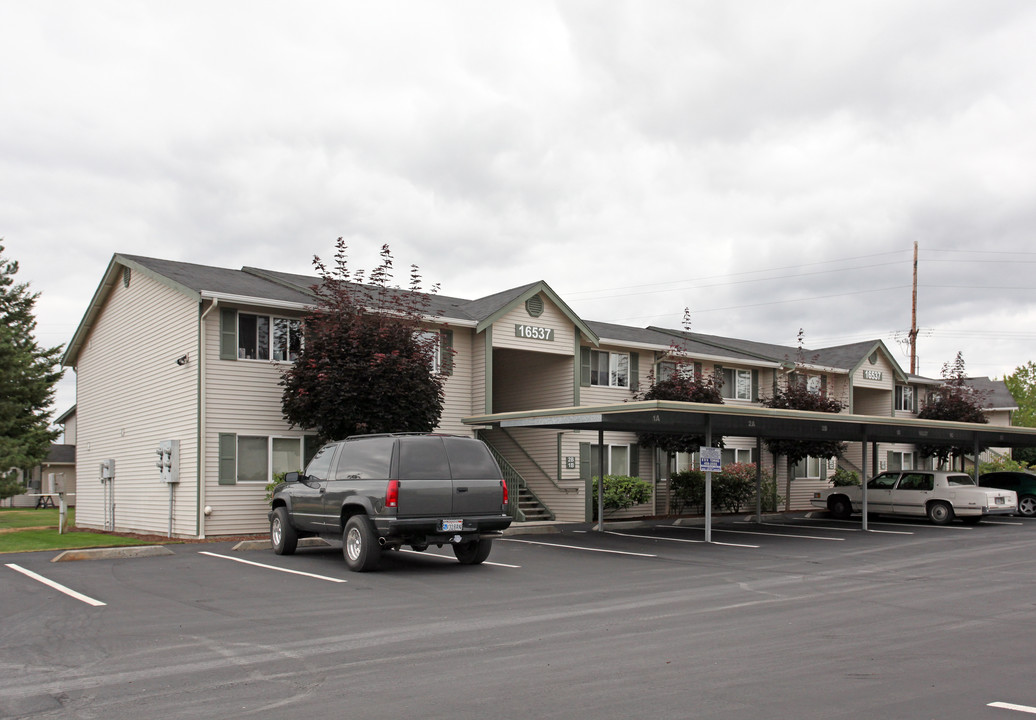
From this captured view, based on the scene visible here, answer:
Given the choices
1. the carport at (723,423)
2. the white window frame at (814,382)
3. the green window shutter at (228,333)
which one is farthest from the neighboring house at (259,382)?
the carport at (723,423)

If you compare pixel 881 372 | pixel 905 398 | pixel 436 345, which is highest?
pixel 436 345

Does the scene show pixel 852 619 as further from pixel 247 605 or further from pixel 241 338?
pixel 241 338

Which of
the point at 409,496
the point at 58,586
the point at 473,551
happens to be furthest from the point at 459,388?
the point at 58,586

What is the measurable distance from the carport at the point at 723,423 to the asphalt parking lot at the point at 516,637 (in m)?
3.47

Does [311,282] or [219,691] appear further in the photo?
[311,282]

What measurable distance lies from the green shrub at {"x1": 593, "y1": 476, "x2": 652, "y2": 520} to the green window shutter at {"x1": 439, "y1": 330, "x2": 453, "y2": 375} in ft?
18.9

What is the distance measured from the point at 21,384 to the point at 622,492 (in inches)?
1374

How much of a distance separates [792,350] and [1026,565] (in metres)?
23.1

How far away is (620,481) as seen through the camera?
2672 cm

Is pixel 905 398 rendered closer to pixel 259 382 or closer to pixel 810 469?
pixel 810 469

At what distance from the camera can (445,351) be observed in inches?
944

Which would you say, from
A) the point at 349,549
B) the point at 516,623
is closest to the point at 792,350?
the point at 349,549

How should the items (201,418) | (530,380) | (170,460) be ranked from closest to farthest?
1. (201,418)
2. (170,460)
3. (530,380)

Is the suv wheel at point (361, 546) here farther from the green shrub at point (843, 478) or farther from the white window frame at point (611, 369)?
the green shrub at point (843, 478)
